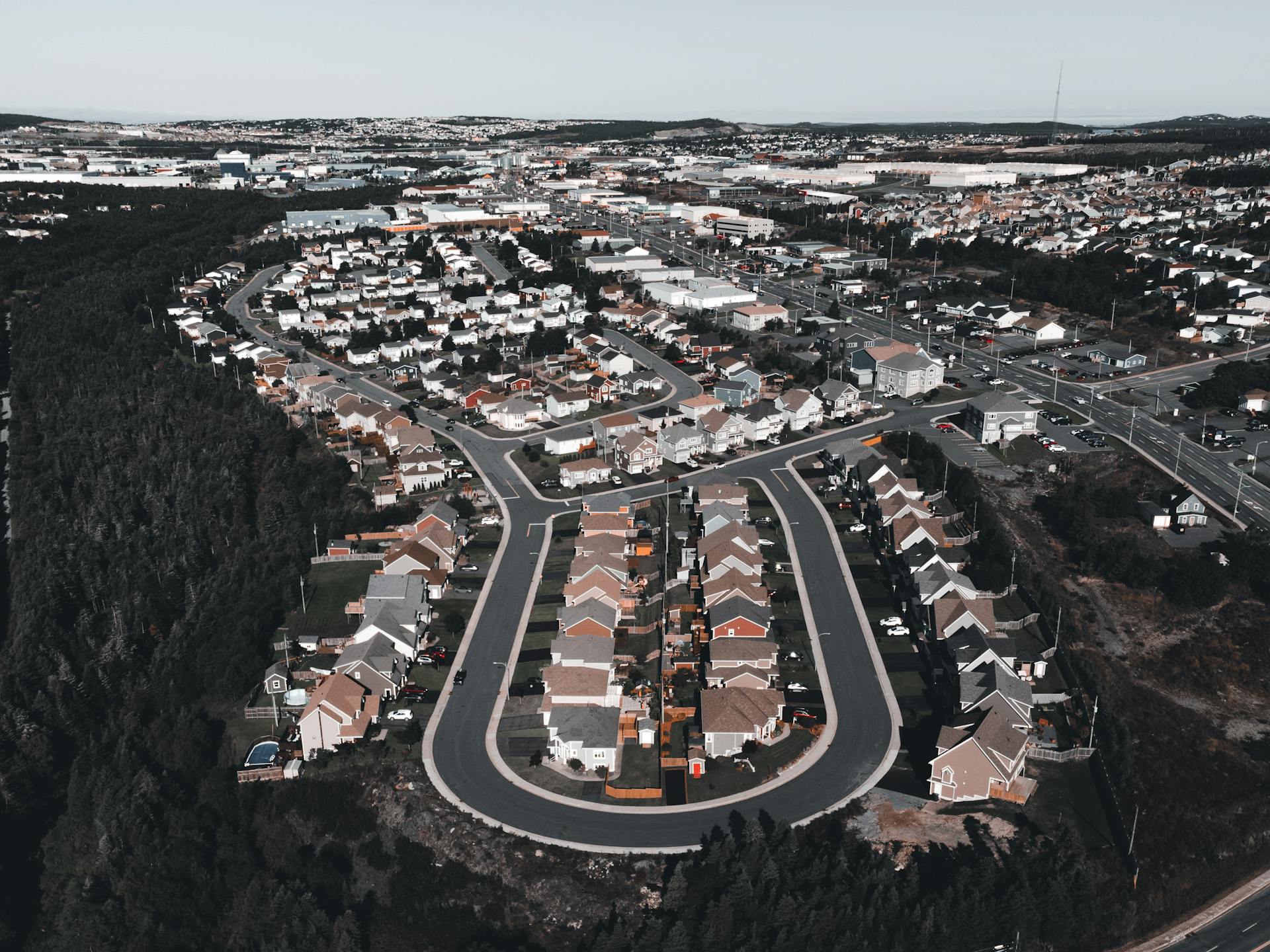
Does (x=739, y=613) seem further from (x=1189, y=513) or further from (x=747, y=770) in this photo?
(x=1189, y=513)

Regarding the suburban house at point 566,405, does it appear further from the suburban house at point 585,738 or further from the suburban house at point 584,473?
the suburban house at point 585,738

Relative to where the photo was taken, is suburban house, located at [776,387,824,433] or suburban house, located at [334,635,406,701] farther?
suburban house, located at [776,387,824,433]

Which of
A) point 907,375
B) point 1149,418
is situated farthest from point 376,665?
point 1149,418

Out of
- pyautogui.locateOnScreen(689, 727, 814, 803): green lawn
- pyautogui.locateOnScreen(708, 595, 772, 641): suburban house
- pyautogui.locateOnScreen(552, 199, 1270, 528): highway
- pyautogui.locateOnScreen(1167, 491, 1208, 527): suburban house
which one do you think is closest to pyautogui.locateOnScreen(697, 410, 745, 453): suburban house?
pyautogui.locateOnScreen(708, 595, 772, 641): suburban house

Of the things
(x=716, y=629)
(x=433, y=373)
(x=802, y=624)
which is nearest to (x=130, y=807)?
(x=716, y=629)

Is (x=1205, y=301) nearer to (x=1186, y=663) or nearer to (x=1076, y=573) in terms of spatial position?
(x=1076, y=573)

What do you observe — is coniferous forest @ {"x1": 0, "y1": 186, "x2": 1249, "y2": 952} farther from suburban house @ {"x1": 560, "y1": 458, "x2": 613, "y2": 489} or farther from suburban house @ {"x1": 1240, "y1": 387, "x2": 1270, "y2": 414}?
suburban house @ {"x1": 1240, "y1": 387, "x2": 1270, "y2": 414}
